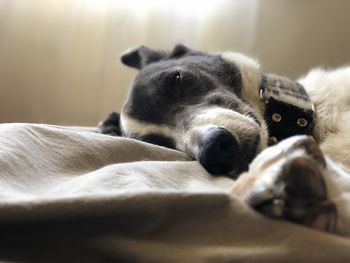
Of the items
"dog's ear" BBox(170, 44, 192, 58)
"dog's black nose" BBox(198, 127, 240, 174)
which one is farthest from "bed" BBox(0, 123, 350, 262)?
"dog's ear" BBox(170, 44, 192, 58)

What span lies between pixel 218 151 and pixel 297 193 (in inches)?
16.8

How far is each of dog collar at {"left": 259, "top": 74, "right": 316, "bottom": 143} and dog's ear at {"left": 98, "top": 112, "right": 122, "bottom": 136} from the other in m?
0.45

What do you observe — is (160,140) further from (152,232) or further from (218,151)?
(152,232)

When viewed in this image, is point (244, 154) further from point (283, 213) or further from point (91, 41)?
point (91, 41)

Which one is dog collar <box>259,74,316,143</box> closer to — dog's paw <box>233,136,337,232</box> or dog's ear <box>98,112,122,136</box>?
dog's ear <box>98,112,122,136</box>

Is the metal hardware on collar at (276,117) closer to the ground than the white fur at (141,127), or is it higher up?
higher up

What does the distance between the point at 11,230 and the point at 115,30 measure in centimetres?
179

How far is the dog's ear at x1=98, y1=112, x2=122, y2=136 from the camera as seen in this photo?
1.61 m

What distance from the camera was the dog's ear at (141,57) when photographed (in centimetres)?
176

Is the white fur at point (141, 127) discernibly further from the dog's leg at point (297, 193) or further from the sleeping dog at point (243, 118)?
the dog's leg at point (297, 193)

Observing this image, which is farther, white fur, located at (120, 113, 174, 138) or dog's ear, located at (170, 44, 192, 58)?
dog's ear, located at (170, 44, 192, 58)

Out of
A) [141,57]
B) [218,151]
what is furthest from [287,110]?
[141,57]

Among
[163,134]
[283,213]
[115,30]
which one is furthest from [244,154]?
[115,30]

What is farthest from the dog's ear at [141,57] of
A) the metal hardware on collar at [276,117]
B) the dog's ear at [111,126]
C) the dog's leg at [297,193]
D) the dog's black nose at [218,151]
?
the dog's leg at [297,193]
